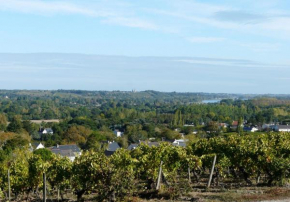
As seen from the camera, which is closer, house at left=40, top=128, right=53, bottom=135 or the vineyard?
the vineyard

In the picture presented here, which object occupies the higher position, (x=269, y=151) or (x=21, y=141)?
(x=269, y=151)

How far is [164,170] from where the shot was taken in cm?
2142

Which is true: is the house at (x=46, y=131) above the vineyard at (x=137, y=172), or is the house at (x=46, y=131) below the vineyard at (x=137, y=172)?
below

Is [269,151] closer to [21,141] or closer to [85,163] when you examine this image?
[85,163]

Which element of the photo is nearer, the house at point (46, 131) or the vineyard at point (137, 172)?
the vineyard at point (137, 172)

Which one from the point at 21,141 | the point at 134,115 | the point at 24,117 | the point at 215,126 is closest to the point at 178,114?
the point at 134,115

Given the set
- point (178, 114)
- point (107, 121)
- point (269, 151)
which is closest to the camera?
point (269, 151)

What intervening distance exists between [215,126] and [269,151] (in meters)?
70.0

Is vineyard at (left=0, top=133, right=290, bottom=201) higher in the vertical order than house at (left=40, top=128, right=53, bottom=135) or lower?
higher

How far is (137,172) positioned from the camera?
21.2 meters

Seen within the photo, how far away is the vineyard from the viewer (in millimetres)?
17906

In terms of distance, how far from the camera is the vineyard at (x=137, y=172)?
58.7ft

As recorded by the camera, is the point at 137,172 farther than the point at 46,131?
No

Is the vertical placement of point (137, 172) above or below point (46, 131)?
above
